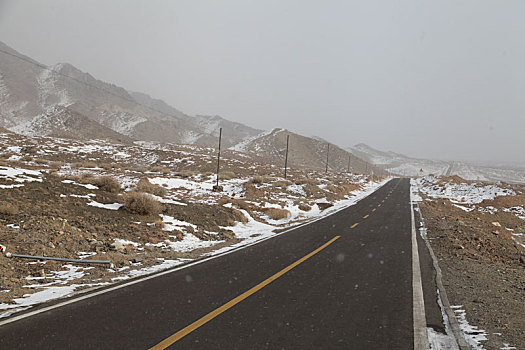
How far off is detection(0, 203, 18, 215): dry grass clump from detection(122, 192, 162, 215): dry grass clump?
12.8 feet

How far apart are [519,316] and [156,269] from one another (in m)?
7.31

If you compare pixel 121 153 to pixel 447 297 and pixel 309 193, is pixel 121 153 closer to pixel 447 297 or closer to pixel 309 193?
pixel 309 193

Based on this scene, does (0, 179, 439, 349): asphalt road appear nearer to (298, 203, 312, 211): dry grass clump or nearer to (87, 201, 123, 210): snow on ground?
(87, 201, 123, 210): snow on ground

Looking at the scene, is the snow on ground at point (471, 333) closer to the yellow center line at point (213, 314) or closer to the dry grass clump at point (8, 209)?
the yellow center line at point (213, 314)

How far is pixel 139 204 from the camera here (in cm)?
1307

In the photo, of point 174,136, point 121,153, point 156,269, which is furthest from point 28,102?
point 156,269

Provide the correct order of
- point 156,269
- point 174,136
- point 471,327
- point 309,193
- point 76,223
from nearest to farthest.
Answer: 1. point 471,327
2. point 156,269
3. point 76,223
4. point 309,193
5. point 174,136

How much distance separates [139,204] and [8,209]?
4300 mm

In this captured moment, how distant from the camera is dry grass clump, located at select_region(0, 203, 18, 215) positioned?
973cm

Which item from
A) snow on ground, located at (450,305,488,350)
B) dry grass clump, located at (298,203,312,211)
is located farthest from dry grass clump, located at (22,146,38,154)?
snow on ground, located at (450,305,488,350)

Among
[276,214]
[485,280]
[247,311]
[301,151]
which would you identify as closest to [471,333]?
[247,311]

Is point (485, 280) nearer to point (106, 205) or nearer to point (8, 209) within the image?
point (106, 205)

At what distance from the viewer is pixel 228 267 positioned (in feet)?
26.0

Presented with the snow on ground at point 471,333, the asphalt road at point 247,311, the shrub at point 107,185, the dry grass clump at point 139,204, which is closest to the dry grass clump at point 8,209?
the dry grass clump at point 139,204
